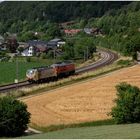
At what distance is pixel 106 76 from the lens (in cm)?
6122

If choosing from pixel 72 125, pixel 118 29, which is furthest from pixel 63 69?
pixel 118 29

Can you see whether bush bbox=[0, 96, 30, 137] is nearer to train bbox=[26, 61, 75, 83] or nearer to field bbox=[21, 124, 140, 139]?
field bbox=[21, 124, 140, 139]

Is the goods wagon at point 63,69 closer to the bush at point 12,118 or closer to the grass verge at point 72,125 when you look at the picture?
the grass verge at point 72,125

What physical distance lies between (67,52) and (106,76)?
164 ft

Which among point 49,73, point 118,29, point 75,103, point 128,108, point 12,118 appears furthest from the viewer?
point 118,29

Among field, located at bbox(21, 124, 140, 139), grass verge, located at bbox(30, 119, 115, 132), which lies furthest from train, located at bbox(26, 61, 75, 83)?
field, located at bbox(21, 124, 140, 139)

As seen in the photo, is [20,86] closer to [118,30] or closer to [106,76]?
[106,76]

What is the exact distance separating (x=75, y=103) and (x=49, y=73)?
16.5 m

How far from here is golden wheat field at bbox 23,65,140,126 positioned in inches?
1347

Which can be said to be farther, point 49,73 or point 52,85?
point 49,73

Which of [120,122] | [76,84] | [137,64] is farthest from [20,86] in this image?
[137,64]

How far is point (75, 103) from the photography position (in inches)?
1612

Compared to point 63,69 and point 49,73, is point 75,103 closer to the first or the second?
point 49,73

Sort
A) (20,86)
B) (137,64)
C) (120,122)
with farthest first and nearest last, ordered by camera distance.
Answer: (137,64), (20,86), (120,122)
